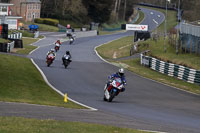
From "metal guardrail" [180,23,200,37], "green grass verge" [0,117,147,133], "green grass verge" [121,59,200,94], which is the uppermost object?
"metal guardrail" [180,23,200,37]

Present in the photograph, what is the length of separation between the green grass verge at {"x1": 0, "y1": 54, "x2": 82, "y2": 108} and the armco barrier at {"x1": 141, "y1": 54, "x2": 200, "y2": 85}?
10.8 metres

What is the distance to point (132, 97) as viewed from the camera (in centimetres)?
2373

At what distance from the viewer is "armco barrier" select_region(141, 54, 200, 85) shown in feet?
110

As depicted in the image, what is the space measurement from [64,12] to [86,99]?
9237cm

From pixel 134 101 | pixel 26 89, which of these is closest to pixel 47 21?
pixel 26 89

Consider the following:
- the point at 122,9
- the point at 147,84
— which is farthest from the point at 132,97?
the point at 122,9

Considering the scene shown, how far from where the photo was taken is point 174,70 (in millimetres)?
37125

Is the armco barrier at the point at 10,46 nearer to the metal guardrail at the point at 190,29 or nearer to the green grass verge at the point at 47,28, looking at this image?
the metal guardrail at the point at 190,29

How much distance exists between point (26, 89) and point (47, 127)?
38.7ft

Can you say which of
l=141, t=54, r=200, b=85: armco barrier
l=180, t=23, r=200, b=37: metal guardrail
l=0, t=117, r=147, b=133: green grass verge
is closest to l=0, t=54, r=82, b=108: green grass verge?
l=0, t=117, r=147, b=133: green grass verge

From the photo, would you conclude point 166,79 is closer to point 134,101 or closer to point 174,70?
point 174,70

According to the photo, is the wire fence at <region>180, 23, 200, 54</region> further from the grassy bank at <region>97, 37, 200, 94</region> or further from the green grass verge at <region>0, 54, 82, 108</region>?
the green grass verge at <region>0, 54, 82, 108</region>

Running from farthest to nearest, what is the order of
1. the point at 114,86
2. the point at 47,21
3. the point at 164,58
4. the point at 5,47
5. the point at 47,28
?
1. the point at 47,21
2. the point at 47,28
3. the point at 5,47
4. the point at 164,58
5. the point at 114,86

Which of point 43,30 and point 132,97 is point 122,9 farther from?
point 132,97
